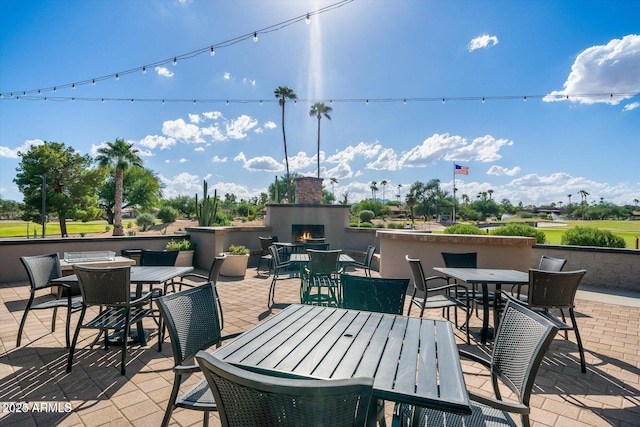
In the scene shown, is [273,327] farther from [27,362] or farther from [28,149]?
[28,149]

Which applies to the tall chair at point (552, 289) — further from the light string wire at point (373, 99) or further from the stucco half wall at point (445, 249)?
the light string wire at point (373, 99)

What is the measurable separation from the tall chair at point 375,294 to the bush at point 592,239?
716 centimetres

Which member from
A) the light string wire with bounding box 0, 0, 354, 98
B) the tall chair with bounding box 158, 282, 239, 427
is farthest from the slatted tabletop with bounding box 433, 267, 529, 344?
the light string wire with bounding box 0, 0, 354, 98

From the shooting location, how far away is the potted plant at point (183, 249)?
289 inches

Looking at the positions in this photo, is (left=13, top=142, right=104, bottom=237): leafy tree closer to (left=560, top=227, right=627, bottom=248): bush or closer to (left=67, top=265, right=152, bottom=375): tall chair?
(left=67, top=265, right=152, bottom=375): tall chair

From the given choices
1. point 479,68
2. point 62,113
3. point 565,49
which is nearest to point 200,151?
point 62,113

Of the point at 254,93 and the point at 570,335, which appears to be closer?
the point at 570,335

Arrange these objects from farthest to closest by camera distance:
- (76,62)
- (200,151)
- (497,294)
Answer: (200,151), (76,62), (497,294)

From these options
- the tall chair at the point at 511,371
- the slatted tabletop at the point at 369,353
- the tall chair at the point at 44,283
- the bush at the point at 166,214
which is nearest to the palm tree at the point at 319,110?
the bush at the point at 166,214

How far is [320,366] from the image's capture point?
124 cm

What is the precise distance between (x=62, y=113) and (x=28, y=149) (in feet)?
48.8

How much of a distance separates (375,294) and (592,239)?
737 cm

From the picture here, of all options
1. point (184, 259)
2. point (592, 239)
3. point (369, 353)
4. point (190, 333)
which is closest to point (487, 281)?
point (369, 353)

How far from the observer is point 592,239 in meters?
6.86
